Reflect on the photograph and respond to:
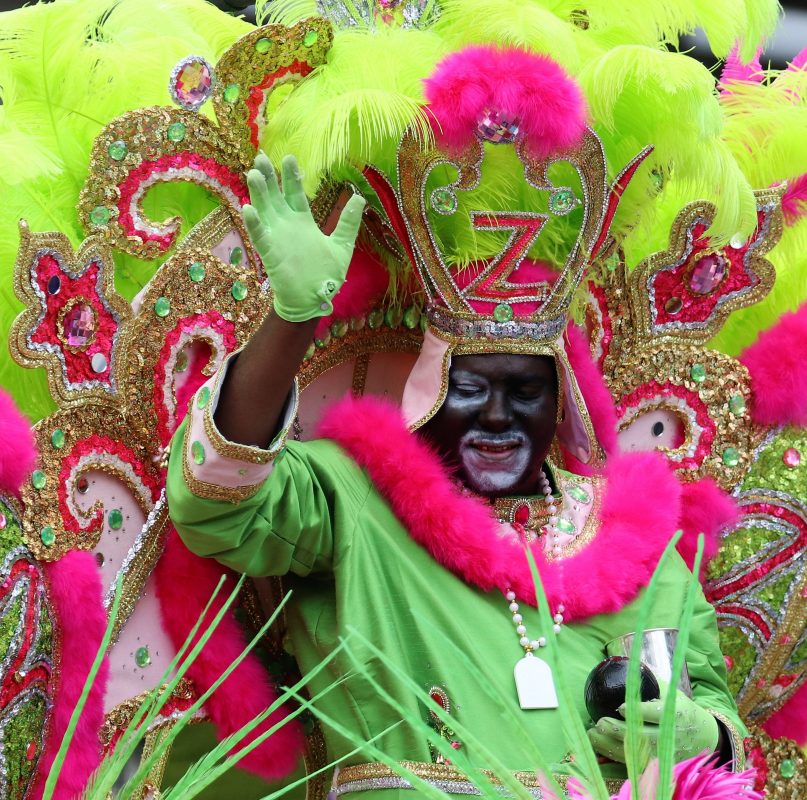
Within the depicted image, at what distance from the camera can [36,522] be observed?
2.09 metres

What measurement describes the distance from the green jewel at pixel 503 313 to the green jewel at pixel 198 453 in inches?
26.2

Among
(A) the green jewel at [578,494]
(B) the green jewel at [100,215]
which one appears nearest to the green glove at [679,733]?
(A) the green jewel at [578,494]

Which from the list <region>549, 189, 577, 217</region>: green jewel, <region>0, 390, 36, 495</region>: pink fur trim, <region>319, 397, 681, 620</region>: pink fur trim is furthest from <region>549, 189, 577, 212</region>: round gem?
<region>0, 390, 36, 495</region>: pink fur trim

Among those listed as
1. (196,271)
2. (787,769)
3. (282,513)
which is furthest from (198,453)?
(787,769)

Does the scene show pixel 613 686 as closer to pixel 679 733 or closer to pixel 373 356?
pixel 679 733

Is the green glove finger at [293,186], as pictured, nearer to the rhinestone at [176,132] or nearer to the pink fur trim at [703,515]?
the rhinestone at [176,132]

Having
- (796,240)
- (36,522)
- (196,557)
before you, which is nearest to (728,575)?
(796,240)

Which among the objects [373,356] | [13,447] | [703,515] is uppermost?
[13,447]

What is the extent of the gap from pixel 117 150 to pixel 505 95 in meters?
0.67

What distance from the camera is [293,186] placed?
6.27 ft

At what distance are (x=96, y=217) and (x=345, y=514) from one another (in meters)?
0.66

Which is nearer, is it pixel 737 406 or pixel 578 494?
pixel 578 494

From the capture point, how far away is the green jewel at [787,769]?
2.93m

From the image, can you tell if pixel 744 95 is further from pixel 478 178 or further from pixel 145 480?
pixel 145 480
